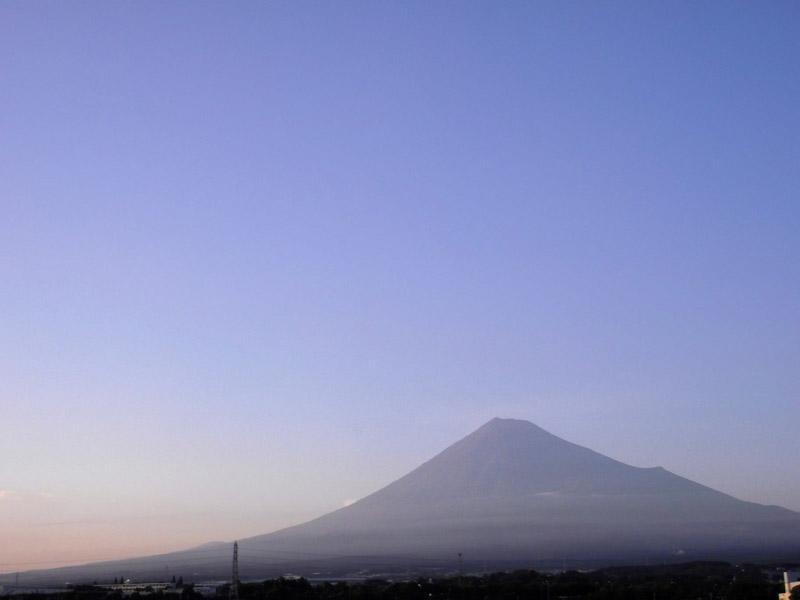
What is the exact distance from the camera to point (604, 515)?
19850cm

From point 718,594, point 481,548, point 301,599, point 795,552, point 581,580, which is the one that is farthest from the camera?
point 481,548

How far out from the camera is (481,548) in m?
179

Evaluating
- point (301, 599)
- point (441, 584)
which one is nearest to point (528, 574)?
point (441, 584)

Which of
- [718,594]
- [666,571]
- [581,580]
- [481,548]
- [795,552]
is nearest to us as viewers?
[718,594]

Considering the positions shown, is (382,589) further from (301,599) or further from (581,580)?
(581,580)

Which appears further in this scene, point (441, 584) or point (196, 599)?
point (441, 584)

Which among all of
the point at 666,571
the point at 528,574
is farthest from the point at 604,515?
the point at 528,574

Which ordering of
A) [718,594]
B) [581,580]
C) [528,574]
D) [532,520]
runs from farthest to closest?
[532,520] < [528,574] < [581,580] < [718,594]

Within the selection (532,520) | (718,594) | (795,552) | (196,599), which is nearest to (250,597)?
(196,599)

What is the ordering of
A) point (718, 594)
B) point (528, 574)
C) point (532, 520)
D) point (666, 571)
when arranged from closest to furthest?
point (718, 594) → point (528, 574) → point (666, 571) → point (532, 520)

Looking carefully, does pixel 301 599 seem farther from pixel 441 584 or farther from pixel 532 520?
pixel 532 520

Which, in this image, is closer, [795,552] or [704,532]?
[795,552]

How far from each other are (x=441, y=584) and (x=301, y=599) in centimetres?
1187

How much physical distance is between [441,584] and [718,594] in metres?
20.6
